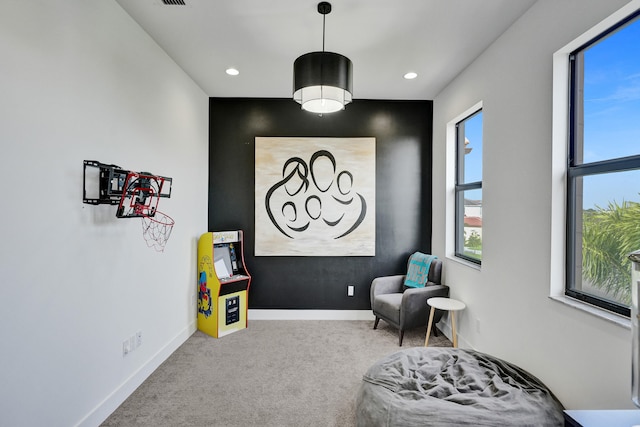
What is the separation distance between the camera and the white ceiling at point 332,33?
2.26 metres

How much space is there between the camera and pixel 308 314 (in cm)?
409

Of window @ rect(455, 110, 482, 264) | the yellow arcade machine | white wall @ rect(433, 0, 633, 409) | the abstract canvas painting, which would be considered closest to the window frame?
window @ rect(455, 110, 482, 264)

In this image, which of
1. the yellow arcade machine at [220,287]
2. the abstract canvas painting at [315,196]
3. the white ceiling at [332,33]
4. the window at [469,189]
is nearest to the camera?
the white ceiling at [332,33]

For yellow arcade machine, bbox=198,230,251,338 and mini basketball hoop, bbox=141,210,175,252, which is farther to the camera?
yellow arcade machine, bbox=198,230,251,338

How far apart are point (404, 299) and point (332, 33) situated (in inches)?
102

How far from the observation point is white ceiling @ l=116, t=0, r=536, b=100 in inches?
88.9

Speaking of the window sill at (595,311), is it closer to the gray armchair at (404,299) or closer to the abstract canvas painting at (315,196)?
the gray armchair at (404,299)

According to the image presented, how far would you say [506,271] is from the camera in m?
2.52

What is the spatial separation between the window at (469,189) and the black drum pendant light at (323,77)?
1.66 meters

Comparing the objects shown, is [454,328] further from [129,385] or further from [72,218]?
[72,218]

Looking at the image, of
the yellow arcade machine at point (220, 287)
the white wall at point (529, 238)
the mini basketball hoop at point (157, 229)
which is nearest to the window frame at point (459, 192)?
the white wall at point (529, 238)

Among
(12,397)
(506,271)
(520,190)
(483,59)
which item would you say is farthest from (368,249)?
(12,397)

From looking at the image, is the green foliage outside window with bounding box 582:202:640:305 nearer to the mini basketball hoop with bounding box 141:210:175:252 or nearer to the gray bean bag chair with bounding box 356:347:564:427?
the gray bean bag chair with bounding box 356:347:564:427

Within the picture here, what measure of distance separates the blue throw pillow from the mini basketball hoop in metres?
2.73
